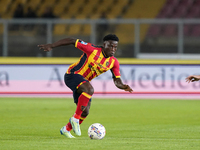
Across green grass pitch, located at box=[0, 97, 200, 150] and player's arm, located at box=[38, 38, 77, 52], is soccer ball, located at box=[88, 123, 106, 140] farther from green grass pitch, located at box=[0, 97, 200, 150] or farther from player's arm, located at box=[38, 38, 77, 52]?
player's arm, located at box=[38, 38, 77, 52]

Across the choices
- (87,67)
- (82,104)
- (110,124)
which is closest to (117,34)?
(110,124)

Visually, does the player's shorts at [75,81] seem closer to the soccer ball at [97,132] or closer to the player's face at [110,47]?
the player's face at [110,47]

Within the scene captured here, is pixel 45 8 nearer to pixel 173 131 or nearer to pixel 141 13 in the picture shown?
pixel 141 13

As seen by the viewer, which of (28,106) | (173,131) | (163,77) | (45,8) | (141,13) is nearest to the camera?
(173,131)

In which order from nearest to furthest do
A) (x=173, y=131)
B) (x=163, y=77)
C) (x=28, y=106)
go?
(x=173, y=131), (x=28, y=106), (x=163, y=77)

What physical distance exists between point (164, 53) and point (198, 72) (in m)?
1.77

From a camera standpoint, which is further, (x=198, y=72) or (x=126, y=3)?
(x=126, y=3)

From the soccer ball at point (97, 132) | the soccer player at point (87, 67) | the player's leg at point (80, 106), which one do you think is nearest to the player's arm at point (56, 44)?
the soccer player at point (87, 67)

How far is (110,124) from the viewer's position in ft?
31.2

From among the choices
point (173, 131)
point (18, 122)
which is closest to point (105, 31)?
point (18, 122)

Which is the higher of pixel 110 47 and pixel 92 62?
pixel 110 47

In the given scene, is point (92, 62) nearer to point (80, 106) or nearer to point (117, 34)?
point (80, 106)

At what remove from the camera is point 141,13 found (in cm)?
2067

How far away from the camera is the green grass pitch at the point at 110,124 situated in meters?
6.61
